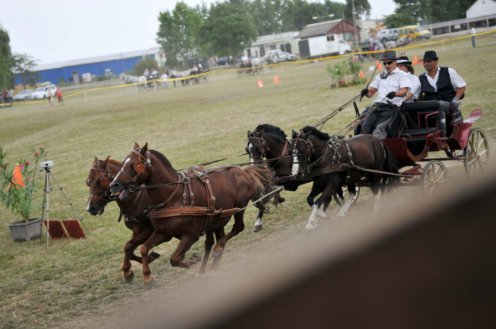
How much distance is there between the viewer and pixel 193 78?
62844mm

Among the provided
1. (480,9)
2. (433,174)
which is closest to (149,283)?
(433,174)

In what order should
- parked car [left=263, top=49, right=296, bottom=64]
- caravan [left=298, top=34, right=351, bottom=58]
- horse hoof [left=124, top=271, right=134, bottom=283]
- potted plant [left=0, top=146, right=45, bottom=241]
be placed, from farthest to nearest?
parked car [left=263, top=49, right=296, bottom=64]
caravan [left=298, top=34, right=351, bottom=58]
potted plant [left=0, top=146, right=45, bottom=241]
horse hoof [left=124, top=271, right=134, bottom=283]

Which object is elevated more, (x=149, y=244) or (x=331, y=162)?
(x=331, y=162)

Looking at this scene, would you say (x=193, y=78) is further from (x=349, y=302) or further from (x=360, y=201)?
(x=349, y=302)

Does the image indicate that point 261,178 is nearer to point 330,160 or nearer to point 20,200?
point 330,160

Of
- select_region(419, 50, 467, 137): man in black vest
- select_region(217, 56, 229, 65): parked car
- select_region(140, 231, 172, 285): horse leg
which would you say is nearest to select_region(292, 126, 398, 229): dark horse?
select_region(419, 50, 467, 137): man in black vest

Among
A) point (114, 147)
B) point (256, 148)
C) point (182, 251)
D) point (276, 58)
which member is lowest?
point (114, 147)

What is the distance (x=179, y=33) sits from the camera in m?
117

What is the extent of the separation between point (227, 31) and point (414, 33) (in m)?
45.6

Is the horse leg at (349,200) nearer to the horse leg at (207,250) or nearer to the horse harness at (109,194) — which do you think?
the horse leg at (207,250)

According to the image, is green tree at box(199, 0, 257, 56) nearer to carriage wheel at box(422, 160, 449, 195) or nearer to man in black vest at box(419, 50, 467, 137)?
man in black vest at box(419, 50, 467, 137)

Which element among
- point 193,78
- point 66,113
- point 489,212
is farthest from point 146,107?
point 489,212

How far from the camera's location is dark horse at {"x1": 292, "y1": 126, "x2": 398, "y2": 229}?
910 centimetres

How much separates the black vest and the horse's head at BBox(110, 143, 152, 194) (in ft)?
16.5
